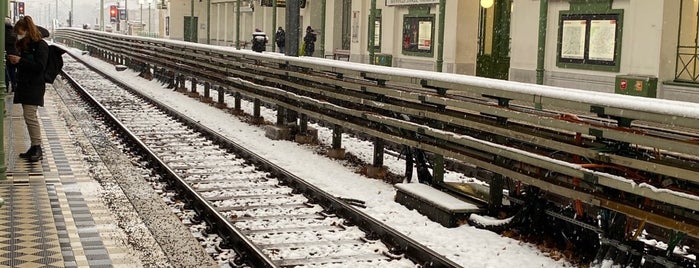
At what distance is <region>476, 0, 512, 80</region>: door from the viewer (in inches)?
1179

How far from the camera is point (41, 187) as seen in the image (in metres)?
9.62

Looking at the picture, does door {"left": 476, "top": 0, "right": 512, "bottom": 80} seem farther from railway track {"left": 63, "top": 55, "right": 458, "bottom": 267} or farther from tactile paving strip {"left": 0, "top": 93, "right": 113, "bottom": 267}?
tactile paving strip {"left": 0, "top": 93, "right": 113, "bottom": 267}

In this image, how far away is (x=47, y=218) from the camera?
8.08 metres

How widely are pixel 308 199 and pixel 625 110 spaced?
4218 millimetres

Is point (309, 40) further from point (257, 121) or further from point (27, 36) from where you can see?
A: point (27, 36)

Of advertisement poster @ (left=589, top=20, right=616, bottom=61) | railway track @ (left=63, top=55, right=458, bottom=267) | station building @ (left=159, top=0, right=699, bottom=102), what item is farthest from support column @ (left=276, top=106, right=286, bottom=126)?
advertisement poster @ (left=589, top=20, right=616, bottom=61)

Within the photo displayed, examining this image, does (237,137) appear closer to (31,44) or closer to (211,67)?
(31,44)

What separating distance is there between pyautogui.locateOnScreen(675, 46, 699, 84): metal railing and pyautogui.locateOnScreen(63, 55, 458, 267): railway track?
12665 millimetres

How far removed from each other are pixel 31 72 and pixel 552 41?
1794 centimetres

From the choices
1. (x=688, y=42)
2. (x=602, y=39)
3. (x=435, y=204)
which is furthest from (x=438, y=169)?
(x=602, y=39)

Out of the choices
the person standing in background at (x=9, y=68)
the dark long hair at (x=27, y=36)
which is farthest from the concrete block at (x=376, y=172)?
the person standing in background at (x=9, y=68)

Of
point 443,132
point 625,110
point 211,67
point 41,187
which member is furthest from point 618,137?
point 211,67

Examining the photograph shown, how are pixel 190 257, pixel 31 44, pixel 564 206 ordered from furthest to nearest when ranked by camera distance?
pixel 31 44 < pixel 564 206 < pixel 190 257

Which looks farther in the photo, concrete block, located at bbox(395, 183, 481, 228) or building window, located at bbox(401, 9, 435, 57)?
building window, located at bbox(401, 9, 435, 57)
